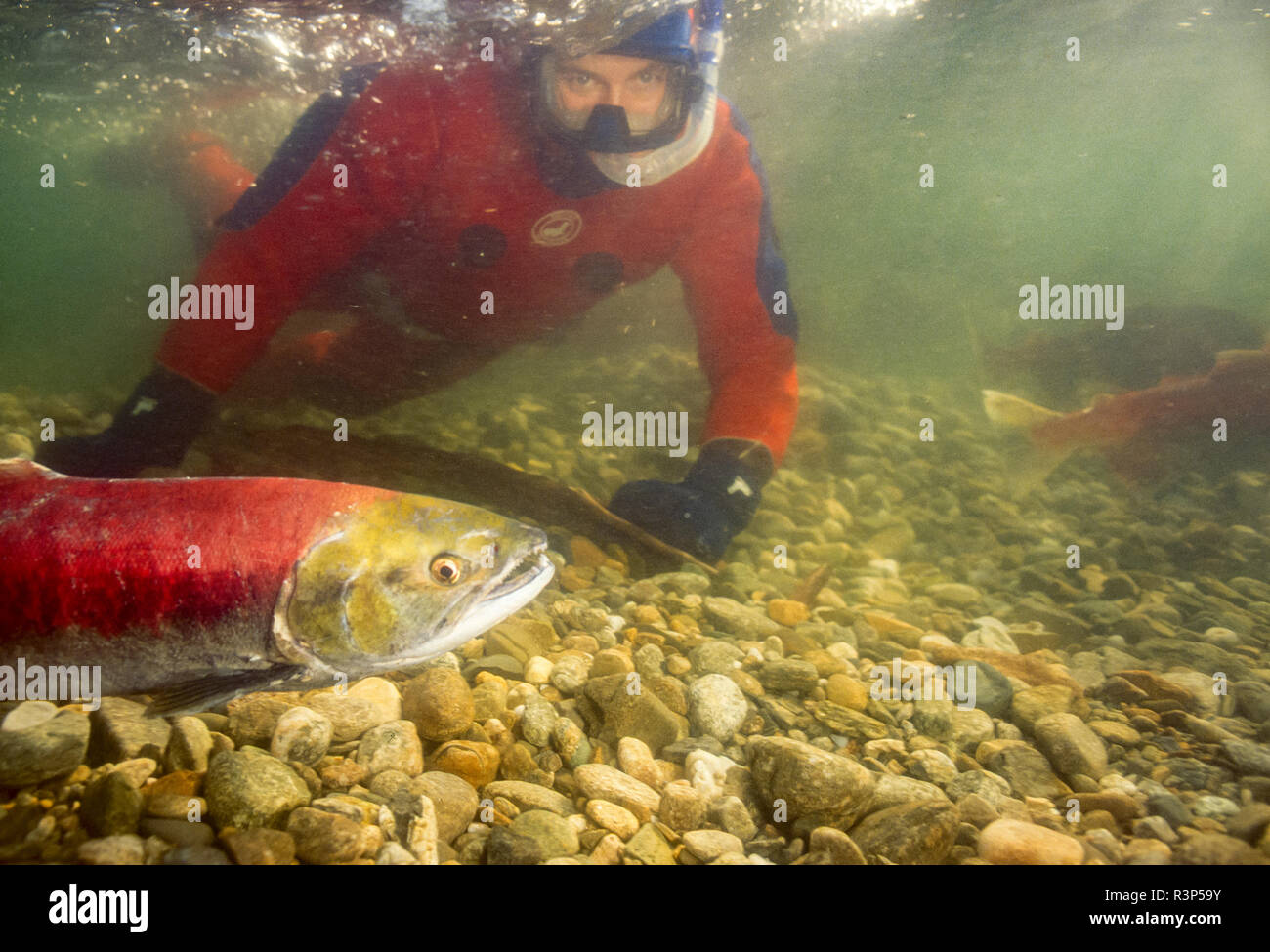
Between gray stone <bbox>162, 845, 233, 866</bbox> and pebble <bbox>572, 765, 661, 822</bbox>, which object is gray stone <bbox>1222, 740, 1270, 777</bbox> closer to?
pebble <bbox>572, 765, 661, 822</bbox>

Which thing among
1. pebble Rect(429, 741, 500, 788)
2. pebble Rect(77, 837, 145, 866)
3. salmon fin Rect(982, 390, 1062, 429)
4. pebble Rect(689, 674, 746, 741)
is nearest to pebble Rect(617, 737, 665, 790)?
pebble Rect(689, 674, 746, 741)

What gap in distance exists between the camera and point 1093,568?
16.1ft

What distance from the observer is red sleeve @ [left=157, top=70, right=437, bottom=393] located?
385 cm

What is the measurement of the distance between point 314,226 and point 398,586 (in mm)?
3788

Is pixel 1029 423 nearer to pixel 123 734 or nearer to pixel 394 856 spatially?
pixel 394 856

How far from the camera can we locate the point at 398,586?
147 cm

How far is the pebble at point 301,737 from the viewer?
5.04 feet

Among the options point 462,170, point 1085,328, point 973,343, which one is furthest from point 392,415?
point 1085,328

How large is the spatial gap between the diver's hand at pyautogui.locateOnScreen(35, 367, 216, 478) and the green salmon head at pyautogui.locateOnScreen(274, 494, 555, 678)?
319cm

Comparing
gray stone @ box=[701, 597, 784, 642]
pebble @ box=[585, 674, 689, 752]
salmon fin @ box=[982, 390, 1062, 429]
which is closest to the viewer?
pebble @ box=[585, 674, 689, 752]

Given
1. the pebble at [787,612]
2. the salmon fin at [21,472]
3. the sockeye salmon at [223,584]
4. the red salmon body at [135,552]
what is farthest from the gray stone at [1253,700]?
the salmon fin at [21,472]
